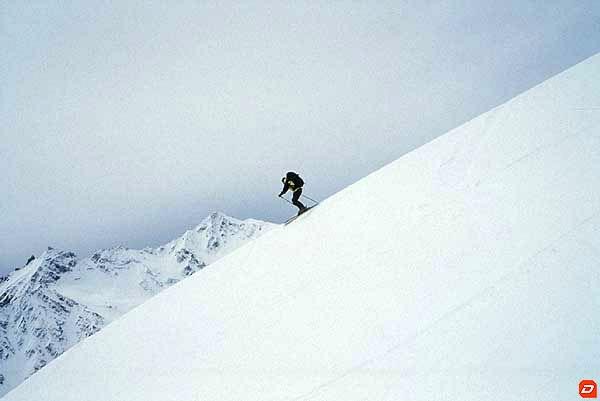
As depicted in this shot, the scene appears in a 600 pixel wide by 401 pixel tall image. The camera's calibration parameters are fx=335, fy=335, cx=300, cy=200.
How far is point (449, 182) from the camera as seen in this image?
20.4ft

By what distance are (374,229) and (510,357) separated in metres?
3.84

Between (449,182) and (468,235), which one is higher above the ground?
(449,182)

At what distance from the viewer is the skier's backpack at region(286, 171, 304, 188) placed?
36.0ft

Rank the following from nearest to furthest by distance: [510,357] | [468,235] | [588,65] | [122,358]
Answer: [510,357] → [468,235] → [122,358] → [588,65]

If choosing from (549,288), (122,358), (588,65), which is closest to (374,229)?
(549,288)

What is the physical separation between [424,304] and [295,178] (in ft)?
26.2

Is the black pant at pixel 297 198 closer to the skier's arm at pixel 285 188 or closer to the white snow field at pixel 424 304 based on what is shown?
the skier's arm at pixel 285 188

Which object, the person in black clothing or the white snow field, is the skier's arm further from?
the white snow field

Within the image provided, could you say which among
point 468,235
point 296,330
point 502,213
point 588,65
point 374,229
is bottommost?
point 296,330

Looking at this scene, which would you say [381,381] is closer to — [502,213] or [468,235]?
[468,235]

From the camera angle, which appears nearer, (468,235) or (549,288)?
(549,288)

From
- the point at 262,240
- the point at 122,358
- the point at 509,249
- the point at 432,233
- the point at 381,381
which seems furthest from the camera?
the point at 262,240

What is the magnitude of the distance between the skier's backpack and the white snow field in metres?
3.17

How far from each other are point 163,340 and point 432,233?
494 centimetres
